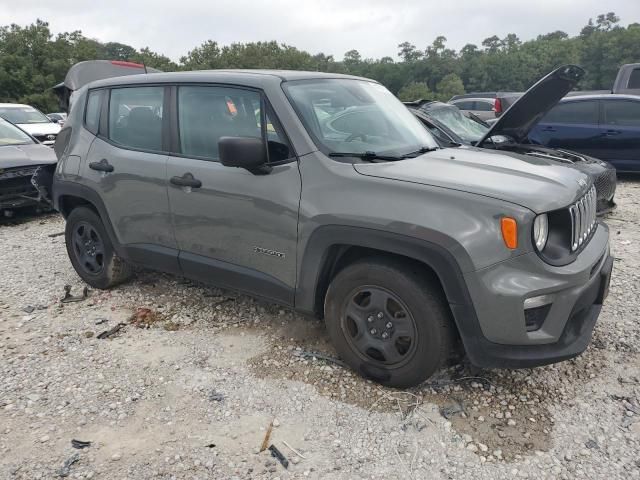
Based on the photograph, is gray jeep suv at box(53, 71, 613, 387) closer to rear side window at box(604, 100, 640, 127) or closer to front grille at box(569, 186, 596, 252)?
front grille at box(569, 186, 596, 252)

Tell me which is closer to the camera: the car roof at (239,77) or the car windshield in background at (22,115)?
the car roof at (239,77)

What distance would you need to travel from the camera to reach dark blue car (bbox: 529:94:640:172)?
8125 mm

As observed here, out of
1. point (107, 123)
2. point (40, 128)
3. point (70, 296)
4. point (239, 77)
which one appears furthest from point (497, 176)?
point (40, 128)

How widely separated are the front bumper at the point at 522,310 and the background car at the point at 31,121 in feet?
40.2

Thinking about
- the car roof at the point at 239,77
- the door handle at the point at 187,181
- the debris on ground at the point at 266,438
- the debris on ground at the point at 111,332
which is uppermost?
the car roof at the point at 239,77

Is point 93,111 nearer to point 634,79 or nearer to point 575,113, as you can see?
Result: point 575,113

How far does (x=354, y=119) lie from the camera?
10.9 feet

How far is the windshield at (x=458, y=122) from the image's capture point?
293 inches

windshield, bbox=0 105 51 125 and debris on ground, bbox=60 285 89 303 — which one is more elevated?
windshield, bbox=0 105 51 125

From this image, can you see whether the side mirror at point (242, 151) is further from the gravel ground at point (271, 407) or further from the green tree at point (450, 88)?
the green tree at point (450, 88)

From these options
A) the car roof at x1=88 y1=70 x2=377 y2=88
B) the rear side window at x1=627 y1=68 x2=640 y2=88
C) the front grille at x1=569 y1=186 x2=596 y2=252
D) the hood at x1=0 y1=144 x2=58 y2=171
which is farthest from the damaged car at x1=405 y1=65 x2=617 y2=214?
the rear side window at x1=627 y1=68 x2=640 y2=88

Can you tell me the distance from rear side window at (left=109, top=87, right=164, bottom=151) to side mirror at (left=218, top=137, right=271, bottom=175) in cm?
100

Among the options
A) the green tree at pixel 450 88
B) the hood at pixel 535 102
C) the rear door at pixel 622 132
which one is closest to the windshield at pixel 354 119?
the hood at pixel 535 102

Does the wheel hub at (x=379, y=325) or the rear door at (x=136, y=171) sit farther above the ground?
the rear door at (x=136, y=171)
